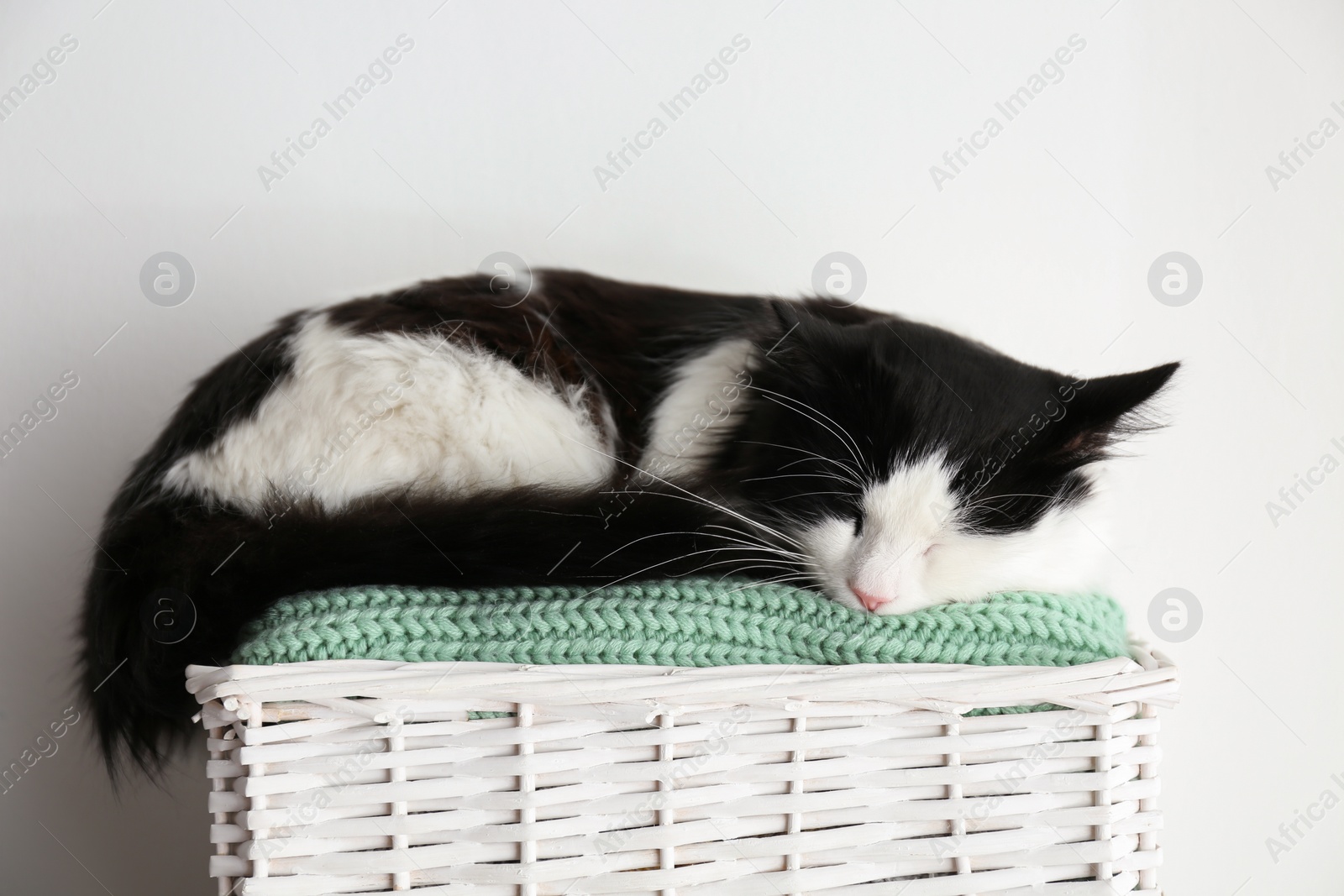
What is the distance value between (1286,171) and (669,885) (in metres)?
1.60

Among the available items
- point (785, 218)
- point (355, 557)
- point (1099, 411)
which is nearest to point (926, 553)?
point (1099, 411)

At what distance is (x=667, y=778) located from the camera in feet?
2.48

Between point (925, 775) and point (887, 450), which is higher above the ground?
point (887, 450)

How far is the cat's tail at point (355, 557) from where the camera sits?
791 millimetres

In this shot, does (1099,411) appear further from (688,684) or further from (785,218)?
(785,218)

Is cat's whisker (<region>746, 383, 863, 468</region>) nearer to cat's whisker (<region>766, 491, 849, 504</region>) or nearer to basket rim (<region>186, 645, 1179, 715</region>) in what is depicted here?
cat's whisker (<region>766, 491, 849, 504</region>)

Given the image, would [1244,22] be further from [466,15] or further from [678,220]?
[466,15]

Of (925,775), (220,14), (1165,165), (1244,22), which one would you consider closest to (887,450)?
(925,775)

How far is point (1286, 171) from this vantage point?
4.86ft

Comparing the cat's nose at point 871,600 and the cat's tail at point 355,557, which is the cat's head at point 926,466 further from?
the cat's tail at point 355,557

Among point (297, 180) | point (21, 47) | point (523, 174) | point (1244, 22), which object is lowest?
point (21, 47)

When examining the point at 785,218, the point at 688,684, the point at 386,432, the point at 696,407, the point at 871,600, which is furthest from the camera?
the point at 785,218

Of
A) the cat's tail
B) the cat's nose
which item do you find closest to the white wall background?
the cat's tail

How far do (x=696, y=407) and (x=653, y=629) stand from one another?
1.41 feet
